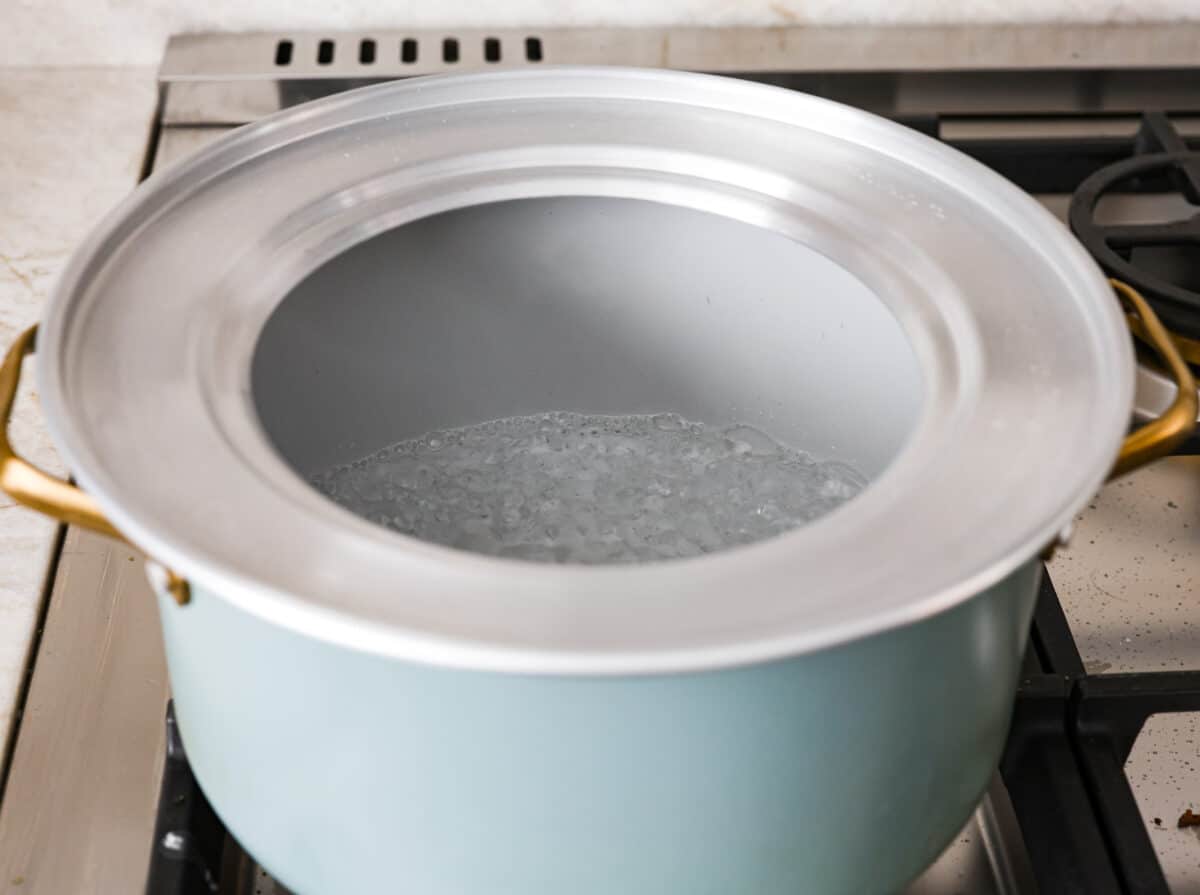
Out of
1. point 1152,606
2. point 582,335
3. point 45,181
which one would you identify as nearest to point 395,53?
point 45,181

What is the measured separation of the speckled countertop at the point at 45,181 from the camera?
0.77 meters

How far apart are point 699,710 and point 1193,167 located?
0.63 m

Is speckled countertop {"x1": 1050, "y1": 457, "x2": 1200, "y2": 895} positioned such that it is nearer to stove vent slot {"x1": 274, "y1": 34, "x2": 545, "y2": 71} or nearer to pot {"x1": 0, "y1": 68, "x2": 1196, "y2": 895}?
pot {"x1": 0, "y1": 68, "x2": 1196, "y2": 895}

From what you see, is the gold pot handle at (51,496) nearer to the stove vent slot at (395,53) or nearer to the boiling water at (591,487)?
the boiling water at (591,487)

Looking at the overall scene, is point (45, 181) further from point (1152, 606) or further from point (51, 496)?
point (1152, 606)

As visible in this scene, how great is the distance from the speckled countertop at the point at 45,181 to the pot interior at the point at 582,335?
0.22 m

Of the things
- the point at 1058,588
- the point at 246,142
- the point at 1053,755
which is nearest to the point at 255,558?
the point at 246,142

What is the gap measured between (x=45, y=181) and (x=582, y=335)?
48 cm

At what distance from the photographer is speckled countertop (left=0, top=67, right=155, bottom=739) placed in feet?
2.51

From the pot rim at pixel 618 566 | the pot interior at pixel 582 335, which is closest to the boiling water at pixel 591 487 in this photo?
the pot interior at pixel 582 335

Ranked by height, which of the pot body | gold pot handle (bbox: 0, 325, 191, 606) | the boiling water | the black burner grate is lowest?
the pot body

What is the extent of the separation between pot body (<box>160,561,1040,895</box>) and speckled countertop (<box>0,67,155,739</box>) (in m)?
0.30

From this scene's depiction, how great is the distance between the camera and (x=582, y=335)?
2.23ft

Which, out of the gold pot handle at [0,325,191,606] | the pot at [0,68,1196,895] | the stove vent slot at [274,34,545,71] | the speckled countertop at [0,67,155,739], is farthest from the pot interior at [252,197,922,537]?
the stove vent slot at [274,34,545,71]
